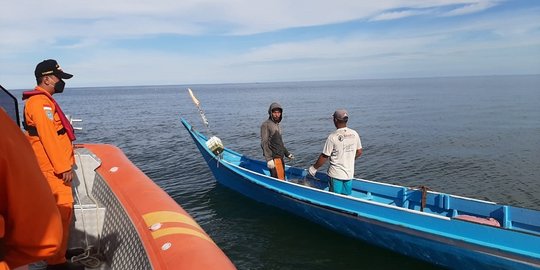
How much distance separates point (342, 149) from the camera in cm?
713

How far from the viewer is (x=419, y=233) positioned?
257 inches

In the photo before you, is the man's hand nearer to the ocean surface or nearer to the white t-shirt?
the white t-shirt

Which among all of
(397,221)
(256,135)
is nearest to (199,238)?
(397,221)

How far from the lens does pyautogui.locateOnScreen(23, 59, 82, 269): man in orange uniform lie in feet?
12.0

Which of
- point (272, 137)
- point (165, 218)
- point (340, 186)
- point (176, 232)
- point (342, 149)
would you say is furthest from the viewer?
point (272, 137)

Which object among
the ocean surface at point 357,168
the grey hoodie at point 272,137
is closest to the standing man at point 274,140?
the grey hoodie at point 272,137

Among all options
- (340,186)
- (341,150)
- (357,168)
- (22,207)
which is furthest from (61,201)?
(357,168)

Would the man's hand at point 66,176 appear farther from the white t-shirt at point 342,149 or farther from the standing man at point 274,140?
the standing man at point 274,140

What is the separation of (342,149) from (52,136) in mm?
4993

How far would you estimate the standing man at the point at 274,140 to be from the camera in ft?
27.5

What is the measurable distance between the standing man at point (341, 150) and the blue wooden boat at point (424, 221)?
1.25 ft

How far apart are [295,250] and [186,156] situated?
36.1 ft

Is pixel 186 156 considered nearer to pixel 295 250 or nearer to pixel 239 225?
pixel 239 225

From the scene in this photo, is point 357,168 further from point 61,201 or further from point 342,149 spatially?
point 61,201
